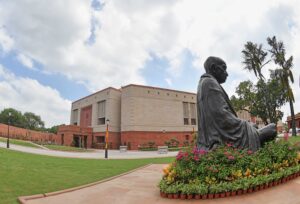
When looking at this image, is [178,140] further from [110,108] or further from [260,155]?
[260,155]

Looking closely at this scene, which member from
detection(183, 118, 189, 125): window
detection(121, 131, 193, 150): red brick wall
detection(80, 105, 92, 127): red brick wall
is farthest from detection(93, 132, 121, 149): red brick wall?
detection(183, 118, 189, 125): window

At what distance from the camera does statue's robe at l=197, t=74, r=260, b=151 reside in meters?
6.27

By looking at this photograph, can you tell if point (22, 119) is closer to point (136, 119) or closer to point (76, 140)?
point (76, 140)

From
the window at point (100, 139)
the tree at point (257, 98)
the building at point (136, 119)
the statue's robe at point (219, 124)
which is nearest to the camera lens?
the statue's robe at point (219, 124)

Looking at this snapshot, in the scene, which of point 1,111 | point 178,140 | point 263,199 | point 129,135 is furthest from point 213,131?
point 1,111

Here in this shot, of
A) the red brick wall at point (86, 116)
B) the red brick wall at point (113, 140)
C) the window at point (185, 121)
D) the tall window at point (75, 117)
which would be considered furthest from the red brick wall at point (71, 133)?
the window at point (185, 121)

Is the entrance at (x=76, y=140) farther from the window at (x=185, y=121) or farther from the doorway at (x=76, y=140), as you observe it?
the window at (x=185, y=121)

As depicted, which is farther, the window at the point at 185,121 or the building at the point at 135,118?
the window at the point at 185,121

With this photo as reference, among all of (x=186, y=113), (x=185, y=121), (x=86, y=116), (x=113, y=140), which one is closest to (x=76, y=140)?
(x=86, y=116)

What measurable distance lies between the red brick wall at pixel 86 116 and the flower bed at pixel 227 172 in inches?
1730

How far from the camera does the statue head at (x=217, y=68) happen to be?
24.0 ft

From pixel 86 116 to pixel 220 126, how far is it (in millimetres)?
45593

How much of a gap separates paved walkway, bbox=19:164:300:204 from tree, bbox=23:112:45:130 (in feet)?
276

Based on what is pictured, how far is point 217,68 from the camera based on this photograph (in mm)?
7297
